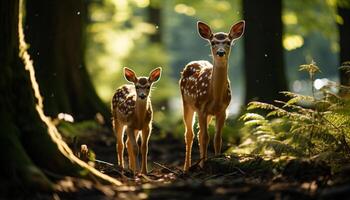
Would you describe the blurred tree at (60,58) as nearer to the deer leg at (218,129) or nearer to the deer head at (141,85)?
the deer head at (141,85)

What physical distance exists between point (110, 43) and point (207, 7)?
4.31 m

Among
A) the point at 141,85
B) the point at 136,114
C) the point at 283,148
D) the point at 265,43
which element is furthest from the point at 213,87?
the point at 265,43

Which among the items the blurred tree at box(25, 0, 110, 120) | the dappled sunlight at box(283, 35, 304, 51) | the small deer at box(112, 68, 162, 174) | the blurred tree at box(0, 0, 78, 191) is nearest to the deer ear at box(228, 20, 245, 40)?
A: the small deer at box(112, 68, 162, 174)

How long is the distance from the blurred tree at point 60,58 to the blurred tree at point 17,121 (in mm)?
6241

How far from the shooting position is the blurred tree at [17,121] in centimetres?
626

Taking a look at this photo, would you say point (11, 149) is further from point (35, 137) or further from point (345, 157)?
point (345, 157)

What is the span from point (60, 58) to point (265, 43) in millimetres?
4192

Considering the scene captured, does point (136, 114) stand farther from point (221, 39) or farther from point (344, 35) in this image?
point (344, 35)

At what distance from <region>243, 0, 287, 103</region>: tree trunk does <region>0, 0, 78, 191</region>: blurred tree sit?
8.22 metres

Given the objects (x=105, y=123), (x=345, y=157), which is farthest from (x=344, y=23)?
(x=345, y=157)

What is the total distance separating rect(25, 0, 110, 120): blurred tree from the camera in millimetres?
13898

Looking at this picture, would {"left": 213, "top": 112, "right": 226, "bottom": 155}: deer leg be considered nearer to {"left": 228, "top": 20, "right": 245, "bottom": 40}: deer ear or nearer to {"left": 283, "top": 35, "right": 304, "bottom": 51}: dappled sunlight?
{"left": 228, "top": 20, "right": 245, "bottom": 40}: deer ear

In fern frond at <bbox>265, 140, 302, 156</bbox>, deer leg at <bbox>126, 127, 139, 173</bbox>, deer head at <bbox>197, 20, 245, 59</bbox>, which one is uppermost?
deer head at <bbox>197, 20, 245, 59</bbox>

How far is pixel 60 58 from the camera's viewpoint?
14.4m
